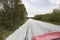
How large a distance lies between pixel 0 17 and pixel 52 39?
60.8 feet

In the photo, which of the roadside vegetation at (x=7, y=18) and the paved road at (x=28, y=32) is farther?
the roadside vegetation at (x=7, y=18)

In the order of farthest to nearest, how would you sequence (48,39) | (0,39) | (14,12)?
(14,12)
(0,39)
(48,39)

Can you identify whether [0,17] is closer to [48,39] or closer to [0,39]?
[0,39]

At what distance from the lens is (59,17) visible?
6250 cm

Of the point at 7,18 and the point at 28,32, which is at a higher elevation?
the point at 7,18

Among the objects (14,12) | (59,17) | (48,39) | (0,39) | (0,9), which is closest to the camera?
(48,39)

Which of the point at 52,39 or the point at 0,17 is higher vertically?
the point at 52,39

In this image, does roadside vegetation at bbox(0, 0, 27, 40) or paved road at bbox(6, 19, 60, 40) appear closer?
paved road at bbox(6, 19, 60, 40)

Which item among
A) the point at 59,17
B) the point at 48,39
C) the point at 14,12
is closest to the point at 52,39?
the point at 48,39

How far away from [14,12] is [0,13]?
11761 mm

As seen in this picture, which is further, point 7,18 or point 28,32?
point 7,18

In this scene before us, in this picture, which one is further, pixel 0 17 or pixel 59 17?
pixel 59 17

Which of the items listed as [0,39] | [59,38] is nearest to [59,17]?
[0,39]

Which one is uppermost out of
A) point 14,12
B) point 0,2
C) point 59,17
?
point 0,2
